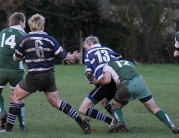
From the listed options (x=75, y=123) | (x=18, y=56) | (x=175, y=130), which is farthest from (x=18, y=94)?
(x=175, y=130)

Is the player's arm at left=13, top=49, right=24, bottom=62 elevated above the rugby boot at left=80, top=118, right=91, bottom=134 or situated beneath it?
elevated above

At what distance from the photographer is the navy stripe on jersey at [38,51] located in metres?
8.98

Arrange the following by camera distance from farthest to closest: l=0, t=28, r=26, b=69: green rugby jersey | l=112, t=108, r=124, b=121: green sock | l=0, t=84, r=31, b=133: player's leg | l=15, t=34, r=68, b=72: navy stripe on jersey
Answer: l=0, t=28, r=26, b=69: green rugby jersey → l=112, t=108, r=124, b=121: green sock → l=0, t=84, r=31, b=133: player's leg → l=15, t=34, r=68, b=72: navy stripe on jersey

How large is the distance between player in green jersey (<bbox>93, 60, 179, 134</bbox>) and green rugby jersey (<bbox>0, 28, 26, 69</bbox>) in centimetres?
150

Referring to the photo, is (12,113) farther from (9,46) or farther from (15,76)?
(9,46)

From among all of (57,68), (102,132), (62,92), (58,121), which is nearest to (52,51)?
(102,132)

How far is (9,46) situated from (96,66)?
1.45 meters

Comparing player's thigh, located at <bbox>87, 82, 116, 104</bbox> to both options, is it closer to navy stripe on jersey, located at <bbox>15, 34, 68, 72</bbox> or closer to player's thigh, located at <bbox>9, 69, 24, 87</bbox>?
navy stripe on jersey, located at <bbox>15, 34, 68, 72</bbox>

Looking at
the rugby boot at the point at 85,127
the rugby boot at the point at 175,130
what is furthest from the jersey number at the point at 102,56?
the rugby boot at the point at 175,130

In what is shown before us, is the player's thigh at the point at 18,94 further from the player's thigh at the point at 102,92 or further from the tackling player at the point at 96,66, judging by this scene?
the player's thigh at the point at 102,92

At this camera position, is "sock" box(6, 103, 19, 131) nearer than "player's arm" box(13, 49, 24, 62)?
No

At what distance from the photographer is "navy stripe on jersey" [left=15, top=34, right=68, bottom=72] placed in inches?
354

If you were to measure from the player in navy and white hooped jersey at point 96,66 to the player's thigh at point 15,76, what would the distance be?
1.10 m

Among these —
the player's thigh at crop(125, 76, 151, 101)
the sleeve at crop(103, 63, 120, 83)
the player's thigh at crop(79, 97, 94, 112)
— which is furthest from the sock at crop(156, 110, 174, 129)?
the player's thigh at crop(79, 97, 94, 112)
